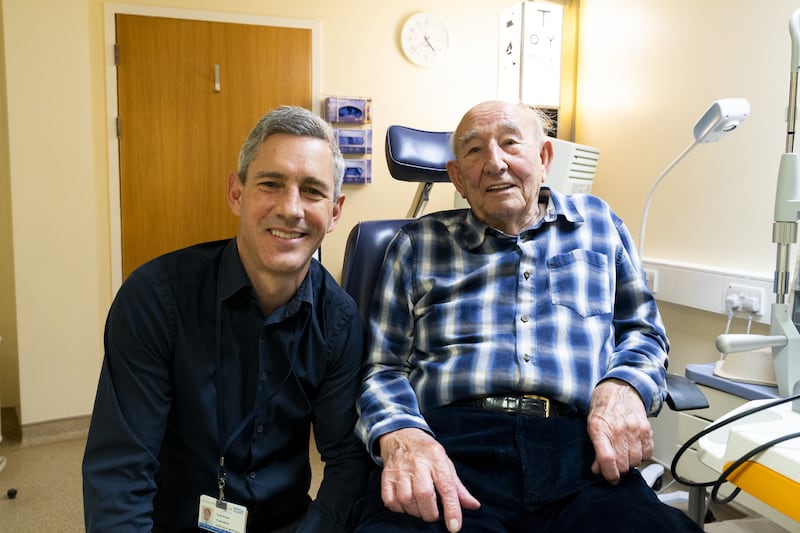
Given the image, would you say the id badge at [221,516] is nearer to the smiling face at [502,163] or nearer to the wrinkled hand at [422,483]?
the wrinkled hand at [422,483]

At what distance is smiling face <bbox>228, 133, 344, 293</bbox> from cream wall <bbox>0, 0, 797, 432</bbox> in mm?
1681

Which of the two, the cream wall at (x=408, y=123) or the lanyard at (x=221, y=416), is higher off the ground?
the cream wall at (x=408, y=123)

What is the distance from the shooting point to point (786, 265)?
4.54 feet

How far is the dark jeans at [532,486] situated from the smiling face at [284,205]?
1.51ft

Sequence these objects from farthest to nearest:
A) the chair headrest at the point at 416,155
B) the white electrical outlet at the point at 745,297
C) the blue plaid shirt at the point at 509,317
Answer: the white electrical outlet at the point at 745,297, the chair headrest at the point at 416,155, the blue plaid shirt at the point at 509,317

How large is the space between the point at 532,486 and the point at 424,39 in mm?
2676

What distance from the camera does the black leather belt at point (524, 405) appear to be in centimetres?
120

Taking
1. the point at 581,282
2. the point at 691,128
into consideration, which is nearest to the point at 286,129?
the point at 581,282

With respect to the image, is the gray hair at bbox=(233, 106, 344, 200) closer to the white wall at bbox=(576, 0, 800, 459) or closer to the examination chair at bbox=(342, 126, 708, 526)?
the examination chair at bbox=(342, 126, 708, 526)

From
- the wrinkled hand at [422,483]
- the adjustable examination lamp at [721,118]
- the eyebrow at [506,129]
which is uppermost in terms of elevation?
the adjustable examination lamp at [721,118]

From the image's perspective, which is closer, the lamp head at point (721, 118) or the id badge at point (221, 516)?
the id badge at point (221, 516)

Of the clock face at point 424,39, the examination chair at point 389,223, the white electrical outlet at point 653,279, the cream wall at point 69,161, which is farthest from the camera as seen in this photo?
the clock face at point 424,39

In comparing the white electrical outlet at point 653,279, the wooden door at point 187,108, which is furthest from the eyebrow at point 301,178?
the wooden door at point 187,108

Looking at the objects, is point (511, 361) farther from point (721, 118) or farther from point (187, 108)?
point (187, 108)
